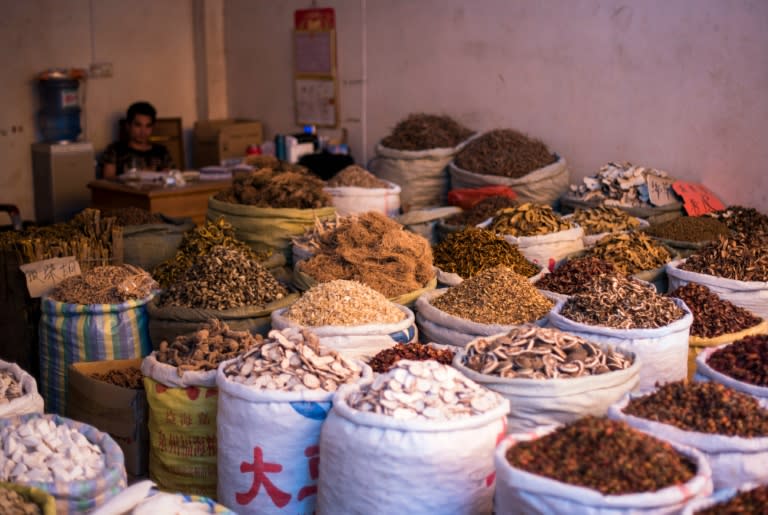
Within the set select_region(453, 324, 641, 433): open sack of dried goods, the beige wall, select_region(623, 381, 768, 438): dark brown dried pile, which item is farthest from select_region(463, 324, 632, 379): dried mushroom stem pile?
the beige wall

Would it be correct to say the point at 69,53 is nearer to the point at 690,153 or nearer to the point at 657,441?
the point at 690,153

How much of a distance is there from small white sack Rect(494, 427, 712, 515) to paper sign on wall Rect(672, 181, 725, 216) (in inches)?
111

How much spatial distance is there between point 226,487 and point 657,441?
1.20 m

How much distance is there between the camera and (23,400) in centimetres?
251

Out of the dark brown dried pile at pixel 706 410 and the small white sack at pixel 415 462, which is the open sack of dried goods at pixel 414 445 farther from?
the dark brown dried pile at pixel 706 410

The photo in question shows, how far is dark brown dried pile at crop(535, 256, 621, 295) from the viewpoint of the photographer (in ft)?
11.1

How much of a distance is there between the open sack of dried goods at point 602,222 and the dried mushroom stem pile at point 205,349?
2.02 m

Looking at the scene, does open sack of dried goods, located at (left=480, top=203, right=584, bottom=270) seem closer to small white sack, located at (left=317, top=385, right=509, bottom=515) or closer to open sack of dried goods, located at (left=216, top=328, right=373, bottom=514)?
open sack of dried goods, located at (left=216, top=328, right=373, bottom=514)

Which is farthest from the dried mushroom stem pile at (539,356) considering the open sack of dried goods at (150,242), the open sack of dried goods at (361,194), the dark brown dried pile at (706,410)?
the open sack of dried goods at (361,194)

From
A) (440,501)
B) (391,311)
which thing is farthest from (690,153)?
(440,501)

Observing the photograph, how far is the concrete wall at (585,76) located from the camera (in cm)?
452

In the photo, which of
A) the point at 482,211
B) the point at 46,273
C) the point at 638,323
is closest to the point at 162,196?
the point at 46,273

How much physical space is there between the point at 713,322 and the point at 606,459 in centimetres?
143

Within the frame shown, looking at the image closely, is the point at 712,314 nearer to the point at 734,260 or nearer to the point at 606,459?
the point at 734,260
